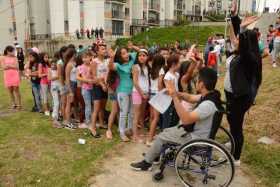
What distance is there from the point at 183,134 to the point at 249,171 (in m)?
1.43

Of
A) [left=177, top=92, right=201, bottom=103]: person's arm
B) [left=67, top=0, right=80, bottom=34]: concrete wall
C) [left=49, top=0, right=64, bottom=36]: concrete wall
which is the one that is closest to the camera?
[left=177, top=92, right=201, bottom=103]: person's arm

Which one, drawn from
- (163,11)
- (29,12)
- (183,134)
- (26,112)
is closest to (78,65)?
(26,112)

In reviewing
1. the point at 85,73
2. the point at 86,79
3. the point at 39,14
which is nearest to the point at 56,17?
→ the point at 39,14

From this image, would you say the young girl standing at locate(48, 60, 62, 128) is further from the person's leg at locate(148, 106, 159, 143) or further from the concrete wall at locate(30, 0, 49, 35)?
the concrete wall at locate(30, 0, 49, 35)

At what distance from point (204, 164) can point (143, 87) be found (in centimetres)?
217

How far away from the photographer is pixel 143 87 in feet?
19.5

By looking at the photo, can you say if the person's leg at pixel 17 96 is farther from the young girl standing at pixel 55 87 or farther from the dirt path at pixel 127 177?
the dirt path at pixel 127 177

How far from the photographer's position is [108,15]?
4394 centimetres

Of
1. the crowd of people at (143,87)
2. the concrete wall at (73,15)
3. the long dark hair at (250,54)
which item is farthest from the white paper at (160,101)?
the concrete wall at (73,15)

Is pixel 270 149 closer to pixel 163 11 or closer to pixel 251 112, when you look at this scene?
pixel 251 112

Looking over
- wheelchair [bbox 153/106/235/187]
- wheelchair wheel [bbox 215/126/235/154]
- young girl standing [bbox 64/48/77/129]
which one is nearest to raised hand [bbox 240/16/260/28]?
wheelchair [bbox 153/106/235/187]

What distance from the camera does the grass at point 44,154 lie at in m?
4.75

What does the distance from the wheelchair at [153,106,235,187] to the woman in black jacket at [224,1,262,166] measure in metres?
0.49

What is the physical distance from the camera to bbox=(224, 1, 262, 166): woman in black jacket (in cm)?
444
